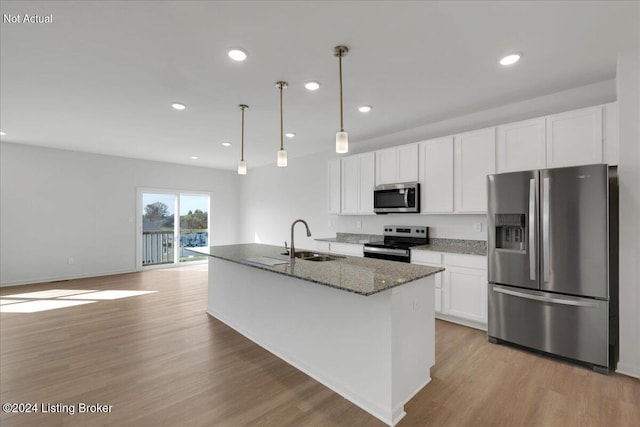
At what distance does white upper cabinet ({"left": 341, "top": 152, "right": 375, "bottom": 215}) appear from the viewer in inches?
179

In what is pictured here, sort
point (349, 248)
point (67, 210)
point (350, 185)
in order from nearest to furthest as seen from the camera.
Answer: point (349, 248) < point (350, 185) < point (67, 210)

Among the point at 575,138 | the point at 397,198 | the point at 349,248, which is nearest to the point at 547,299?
the point at 575,138

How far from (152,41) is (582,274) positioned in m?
3.97

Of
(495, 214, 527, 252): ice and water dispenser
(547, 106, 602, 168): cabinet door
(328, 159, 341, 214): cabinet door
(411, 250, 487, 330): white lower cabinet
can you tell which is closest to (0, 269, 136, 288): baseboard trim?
(328, 159, 341, 214): cabinet door

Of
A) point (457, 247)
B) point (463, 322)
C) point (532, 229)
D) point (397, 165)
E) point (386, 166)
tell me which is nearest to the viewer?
point (532, 229)

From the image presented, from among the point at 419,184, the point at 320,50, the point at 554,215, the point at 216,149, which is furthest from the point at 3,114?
the point at 554,215

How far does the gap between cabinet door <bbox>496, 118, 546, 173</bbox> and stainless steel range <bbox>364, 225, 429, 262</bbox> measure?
1.38 metres

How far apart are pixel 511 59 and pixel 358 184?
8.64 feet

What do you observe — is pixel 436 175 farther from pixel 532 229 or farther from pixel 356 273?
pixel 356 273

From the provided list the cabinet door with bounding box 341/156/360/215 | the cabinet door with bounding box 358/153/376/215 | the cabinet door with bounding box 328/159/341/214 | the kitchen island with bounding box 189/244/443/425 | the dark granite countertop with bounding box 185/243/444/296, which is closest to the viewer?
the dark granite countertop with bounding box 185/243/444/296

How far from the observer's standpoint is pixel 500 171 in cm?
320

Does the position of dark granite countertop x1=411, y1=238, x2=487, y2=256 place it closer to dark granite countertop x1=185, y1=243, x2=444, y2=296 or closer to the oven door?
the oven door

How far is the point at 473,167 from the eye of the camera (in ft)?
11.2

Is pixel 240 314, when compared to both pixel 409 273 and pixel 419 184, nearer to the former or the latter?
pixel 409 273
